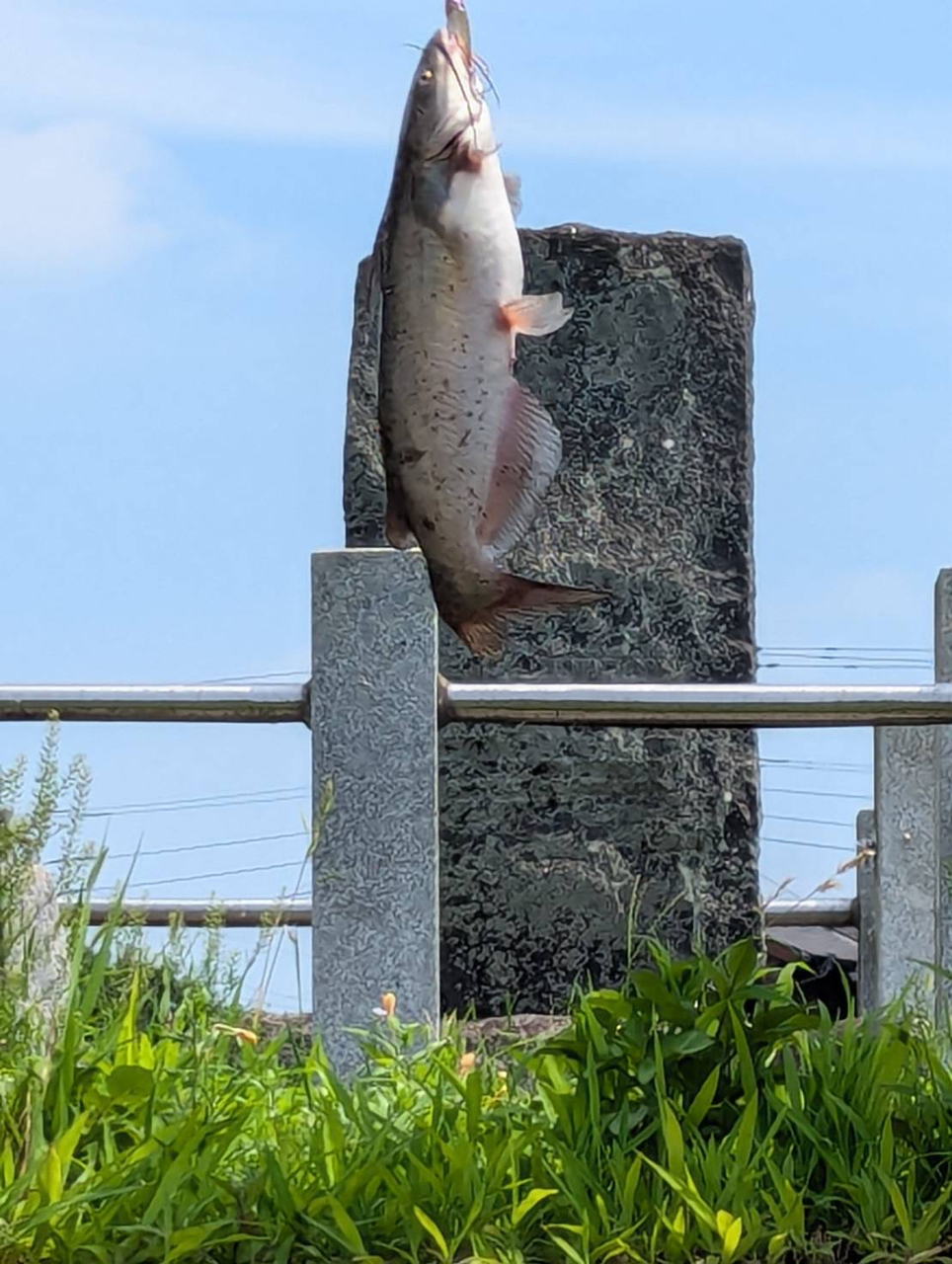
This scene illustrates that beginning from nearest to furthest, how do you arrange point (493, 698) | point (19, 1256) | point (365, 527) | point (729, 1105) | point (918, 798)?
point (19, 1256) → point (729, 1105) → point (493, 698) → point (918, 798) → point (365, 527)

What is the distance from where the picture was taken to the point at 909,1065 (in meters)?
3.30

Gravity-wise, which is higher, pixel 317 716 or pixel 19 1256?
pixel 317 716

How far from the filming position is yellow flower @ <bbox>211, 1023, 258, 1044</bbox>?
334 centimetres

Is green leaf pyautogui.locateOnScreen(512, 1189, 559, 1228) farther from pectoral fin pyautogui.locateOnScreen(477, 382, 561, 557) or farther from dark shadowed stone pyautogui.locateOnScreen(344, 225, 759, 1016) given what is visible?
dark shadowed stone pyautogui.locateOnScreen(344, 225, 759, 1016)

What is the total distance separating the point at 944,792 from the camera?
4.25 metres

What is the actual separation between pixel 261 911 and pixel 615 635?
3.55 feet

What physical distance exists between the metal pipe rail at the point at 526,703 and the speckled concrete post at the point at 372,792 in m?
0.08

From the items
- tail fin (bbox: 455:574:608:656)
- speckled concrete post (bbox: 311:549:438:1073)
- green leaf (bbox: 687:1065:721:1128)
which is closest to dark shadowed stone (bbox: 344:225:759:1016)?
speckled concrete post (bbox: 311:549:438:1073)

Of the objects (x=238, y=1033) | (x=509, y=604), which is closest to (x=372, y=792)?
(x=238, y=1033)

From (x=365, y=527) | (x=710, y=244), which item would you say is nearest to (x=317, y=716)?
(x=365, y=527)

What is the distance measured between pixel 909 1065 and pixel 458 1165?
861mm

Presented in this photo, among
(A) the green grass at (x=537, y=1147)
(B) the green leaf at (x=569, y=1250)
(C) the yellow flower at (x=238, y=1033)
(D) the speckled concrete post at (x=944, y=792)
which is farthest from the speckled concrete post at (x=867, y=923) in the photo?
(B) the green leaf at (x=569, y=1250)

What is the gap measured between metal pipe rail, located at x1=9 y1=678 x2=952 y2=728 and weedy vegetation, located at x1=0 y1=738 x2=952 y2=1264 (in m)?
0.61

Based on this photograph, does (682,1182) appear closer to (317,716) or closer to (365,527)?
(317,716)
